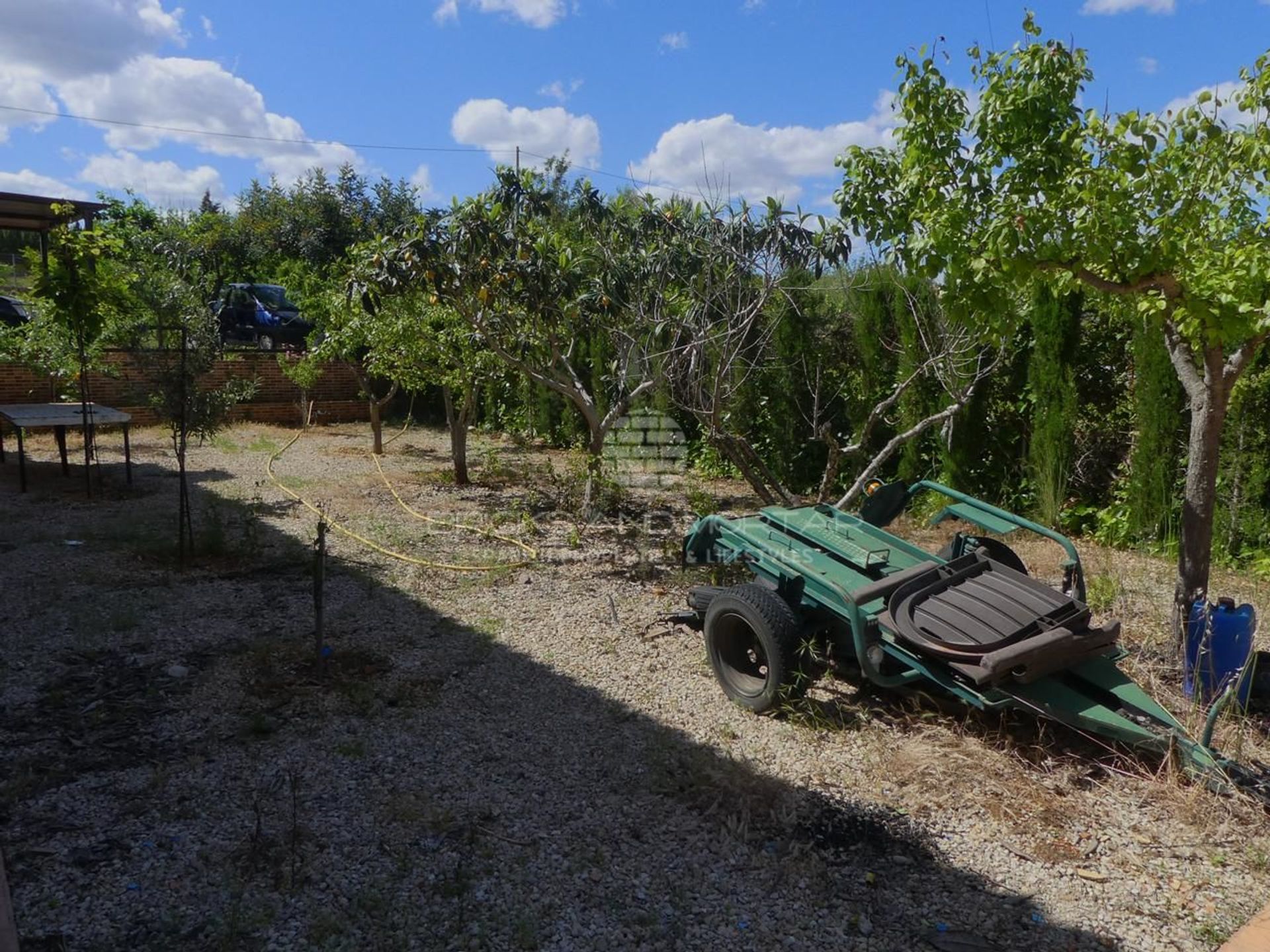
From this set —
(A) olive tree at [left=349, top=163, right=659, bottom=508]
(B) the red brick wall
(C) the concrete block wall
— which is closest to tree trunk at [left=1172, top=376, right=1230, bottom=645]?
(A) olive tree at [left=349, top=163, right=659, bottom=508]

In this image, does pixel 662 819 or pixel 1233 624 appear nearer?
pixel 662 819

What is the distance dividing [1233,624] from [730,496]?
6253 millimetres

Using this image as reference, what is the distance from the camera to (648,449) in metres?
11.4

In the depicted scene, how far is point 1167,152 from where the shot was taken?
13.6 ft

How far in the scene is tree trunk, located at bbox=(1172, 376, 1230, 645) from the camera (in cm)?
Answer: 434

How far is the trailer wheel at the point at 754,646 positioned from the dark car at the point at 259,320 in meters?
17.4

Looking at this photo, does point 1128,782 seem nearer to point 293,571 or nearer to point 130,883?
point 130,883

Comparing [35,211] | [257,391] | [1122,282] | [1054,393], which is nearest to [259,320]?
[257,391]

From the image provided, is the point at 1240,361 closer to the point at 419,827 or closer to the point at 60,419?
the point at 419,827

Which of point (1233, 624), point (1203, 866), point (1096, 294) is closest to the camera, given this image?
point (1203, 866)

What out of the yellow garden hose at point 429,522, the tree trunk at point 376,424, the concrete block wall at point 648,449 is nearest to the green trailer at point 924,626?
the yellow garden hose at point 429,522

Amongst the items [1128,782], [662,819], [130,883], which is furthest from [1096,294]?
[130,883]

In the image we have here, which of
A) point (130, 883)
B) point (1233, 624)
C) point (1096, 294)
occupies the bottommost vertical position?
point (130, 883)

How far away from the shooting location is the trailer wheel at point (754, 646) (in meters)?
4.14
